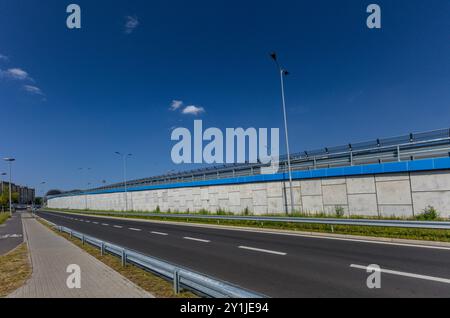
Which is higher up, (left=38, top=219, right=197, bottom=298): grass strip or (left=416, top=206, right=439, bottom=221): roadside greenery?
(left=416, top=206, right=439, bottom=221): roadside greenery

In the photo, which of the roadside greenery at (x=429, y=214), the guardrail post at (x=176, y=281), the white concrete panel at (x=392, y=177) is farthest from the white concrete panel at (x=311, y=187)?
the guardrail post at (x=176, y=281)

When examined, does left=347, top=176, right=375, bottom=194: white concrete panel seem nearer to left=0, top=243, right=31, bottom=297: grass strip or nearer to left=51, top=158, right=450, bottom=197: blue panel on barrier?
left=51, top=158, right=450, bottom=197: blue panel on barrier

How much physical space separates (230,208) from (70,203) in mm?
91944

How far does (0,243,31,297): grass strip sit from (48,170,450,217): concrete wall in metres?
15.8

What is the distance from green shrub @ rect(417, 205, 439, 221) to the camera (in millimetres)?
13961

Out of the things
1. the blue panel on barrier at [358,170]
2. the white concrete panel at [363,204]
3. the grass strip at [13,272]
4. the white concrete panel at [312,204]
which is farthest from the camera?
the white concrete panel at [312,204]

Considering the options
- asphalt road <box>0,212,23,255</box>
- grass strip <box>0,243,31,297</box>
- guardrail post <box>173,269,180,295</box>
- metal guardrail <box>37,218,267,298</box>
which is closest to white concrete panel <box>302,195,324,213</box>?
metal guardrail <box>37,218,267,298</box>

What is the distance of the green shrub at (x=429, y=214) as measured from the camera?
13961 mm

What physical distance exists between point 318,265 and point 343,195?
35.3 feet

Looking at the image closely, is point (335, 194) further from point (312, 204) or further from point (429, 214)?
point (429, 214)

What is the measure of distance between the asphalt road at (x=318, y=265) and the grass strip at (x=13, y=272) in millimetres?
4189

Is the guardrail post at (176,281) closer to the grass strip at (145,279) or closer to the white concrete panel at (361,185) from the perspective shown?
the grass strip at (145,279)
